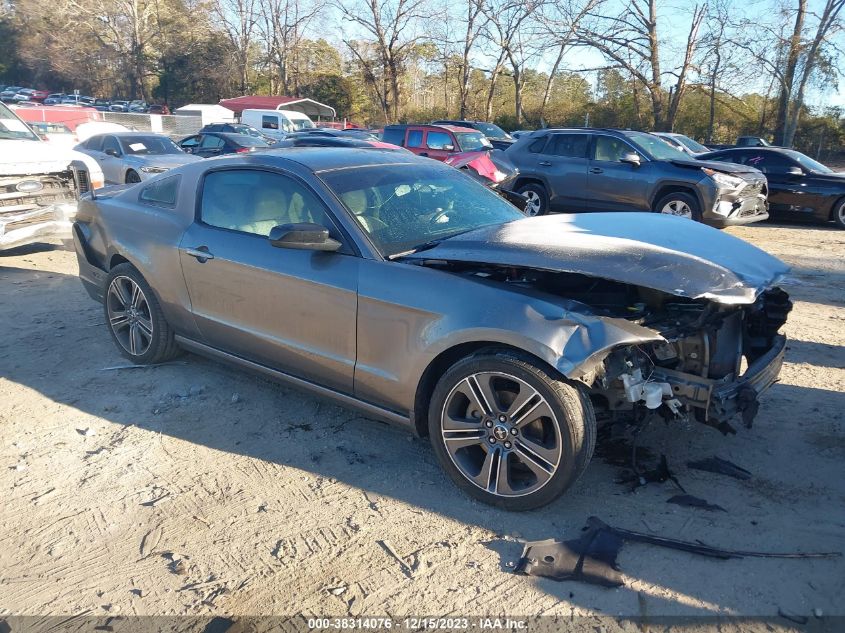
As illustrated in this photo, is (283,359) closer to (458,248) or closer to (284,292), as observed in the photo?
(284,292)

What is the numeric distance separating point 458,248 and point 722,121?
3322 centimetres

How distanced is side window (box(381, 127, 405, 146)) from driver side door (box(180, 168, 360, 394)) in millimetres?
12920

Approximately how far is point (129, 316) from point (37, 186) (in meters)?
4.32

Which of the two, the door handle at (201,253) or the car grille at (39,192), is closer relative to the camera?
the door handle at (201,253)

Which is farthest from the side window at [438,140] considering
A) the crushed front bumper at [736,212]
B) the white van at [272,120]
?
the white van at [272,120]

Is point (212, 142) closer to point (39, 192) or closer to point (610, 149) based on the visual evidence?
point (39, 192)

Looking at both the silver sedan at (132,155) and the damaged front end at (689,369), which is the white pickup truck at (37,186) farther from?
the damaged front end at (689,369)

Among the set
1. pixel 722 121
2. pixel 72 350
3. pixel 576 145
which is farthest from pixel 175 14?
pixel 72 350

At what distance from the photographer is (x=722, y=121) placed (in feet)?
105

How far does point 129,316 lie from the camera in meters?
4.90

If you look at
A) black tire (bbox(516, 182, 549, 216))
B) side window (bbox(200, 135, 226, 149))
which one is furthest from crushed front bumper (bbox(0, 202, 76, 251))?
side window (bbox(200, 135, 226, 149))

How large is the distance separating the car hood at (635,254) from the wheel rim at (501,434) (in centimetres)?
61

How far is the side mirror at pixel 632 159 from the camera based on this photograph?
35.3 ft

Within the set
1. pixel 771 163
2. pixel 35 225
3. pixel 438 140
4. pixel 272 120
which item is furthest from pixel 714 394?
pixel 272 120
